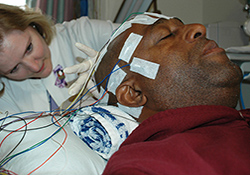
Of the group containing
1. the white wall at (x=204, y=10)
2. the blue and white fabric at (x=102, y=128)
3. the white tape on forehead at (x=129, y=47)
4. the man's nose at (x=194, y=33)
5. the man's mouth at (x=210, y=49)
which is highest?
the white wall at (x=204, y=10)

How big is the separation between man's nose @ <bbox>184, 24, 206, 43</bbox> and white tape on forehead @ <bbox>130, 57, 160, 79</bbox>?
0.20 metres

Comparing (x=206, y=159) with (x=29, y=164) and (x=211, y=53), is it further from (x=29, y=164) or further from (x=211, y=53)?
(x=29, y=164)

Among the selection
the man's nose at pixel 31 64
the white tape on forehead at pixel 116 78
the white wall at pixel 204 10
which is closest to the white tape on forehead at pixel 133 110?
the white tape on forehead at pixel 116 78

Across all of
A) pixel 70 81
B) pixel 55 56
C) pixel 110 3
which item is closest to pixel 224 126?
pixel 70 81

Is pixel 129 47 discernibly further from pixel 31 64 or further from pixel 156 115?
pixel 31 64

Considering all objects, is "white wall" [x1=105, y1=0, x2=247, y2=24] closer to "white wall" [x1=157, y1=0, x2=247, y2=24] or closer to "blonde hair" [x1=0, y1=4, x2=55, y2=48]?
"white wall" [x1=157, y1=0, x2=247, y2=24]

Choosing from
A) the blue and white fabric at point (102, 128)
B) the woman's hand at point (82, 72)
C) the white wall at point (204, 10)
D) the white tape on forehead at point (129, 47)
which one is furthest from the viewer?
the white wall at point (204, 10)

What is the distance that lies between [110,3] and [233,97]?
2.23 meters

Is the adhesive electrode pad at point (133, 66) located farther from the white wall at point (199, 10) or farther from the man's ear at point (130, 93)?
the white wall at point (199, 10)

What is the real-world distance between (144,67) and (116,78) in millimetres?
155

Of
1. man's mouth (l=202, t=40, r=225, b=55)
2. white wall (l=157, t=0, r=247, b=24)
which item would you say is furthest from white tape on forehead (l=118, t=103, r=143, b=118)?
white wall (l=157, t=0, r=247, b=24)

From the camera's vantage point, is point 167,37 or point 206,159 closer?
point 206,159

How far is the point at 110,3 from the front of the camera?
8.89 ft

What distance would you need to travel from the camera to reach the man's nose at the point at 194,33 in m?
0.97
